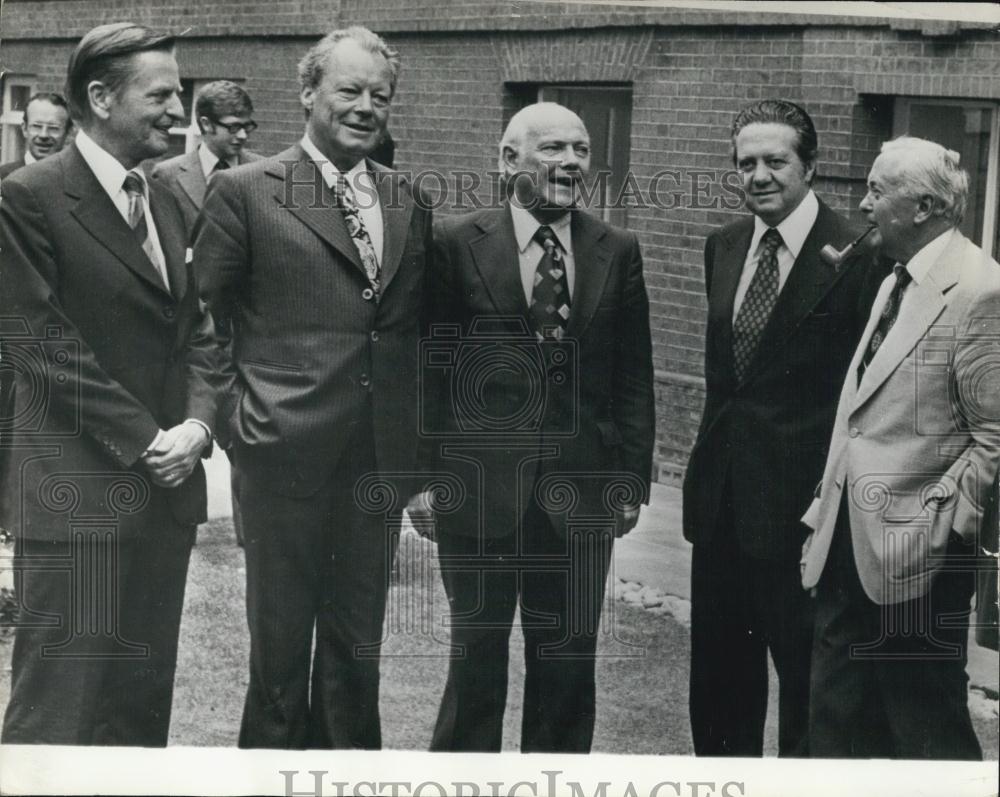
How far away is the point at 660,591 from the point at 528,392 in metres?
0.82

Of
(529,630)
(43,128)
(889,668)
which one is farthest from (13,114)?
(889,668)

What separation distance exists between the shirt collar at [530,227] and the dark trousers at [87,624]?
4.75 ft

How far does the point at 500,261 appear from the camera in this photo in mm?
4844

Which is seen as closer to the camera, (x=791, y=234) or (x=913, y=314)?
(x=913, y=314)

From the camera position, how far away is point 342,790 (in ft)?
16.5

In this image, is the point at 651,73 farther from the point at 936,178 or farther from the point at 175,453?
the point at 175,453

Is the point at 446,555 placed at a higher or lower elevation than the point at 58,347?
lower

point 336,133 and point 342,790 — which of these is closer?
point 336,133

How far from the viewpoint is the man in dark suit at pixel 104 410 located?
184 inches

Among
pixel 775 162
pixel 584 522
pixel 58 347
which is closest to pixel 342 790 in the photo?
pixel 584 522

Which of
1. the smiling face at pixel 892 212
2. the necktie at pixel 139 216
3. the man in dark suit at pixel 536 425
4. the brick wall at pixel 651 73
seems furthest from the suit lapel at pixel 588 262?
the necktie at pixel 139 216

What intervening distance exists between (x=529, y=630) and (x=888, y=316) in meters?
1.55

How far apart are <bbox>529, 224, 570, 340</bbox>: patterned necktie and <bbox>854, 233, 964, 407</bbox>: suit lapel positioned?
99 cm

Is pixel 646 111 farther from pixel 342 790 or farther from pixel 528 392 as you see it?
pixel 342 790
